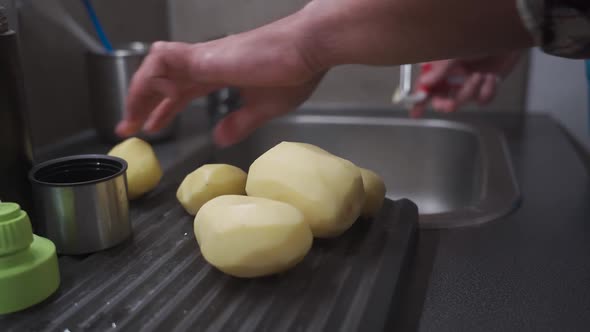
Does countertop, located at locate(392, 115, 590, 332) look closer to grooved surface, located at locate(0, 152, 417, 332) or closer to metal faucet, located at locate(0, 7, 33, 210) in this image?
grooved surface, located at locate(0, 152, 417, 332)

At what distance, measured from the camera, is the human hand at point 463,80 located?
956mm

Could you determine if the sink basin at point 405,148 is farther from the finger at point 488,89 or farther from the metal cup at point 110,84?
the metal cup at point 110,84

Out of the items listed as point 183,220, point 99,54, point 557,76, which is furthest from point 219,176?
point 557,76

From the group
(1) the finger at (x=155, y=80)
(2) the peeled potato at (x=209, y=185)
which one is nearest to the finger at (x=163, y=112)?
(1) the finger at (x=155, y=80)

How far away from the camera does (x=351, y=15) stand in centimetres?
49

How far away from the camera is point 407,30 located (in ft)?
1.52

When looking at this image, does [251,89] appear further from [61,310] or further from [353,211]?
[61,310]

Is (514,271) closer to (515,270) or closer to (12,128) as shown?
(515,270)

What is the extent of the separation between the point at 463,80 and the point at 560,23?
23.7 inches

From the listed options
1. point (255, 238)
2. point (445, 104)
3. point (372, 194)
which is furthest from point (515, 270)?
point (445, 104)

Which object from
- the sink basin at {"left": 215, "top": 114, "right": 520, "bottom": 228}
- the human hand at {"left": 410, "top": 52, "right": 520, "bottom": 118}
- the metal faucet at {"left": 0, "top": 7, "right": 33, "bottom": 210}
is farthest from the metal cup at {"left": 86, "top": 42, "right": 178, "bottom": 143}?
the human hand at {"left": 410, "top": 52, "right": 520, "bottom": 118}

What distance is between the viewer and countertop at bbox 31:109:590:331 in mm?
425

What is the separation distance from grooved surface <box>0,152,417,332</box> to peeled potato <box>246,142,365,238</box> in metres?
0.04

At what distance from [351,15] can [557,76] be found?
814mm
